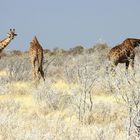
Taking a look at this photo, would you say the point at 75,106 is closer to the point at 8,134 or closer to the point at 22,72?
the point at 8,134

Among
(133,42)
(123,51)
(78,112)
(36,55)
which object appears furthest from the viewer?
(133,42)

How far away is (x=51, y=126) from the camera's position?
8602mm

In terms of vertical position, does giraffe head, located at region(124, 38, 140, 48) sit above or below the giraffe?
above

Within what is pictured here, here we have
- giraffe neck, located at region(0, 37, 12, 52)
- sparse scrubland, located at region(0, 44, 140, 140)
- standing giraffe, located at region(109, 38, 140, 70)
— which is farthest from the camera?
giraffe neck, located at region(0, 37, 12, 52)

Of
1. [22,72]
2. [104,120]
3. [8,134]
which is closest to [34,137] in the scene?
[8,134]

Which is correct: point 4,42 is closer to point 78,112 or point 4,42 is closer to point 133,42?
point 133,42

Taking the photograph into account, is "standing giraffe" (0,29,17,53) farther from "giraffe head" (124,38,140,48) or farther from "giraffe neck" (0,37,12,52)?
"giraffe head" (124,38,140,48)

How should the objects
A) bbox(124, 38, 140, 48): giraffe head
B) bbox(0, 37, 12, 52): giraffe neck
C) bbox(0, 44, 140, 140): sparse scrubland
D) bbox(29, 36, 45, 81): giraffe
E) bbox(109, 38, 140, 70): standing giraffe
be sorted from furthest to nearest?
1. bbox(124, 38, 140, 48): giraffe head
2. bbox(0, 37, 12, 52): giraffe neck
3. bbox(109, 38, 140, 70): standing giraffe
4. bbox(29, 36, 45, 81): giraffe
5. bbox(0, 44, 140, 140): sparse scrubland

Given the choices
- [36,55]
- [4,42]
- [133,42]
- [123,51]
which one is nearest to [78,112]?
[36,55]

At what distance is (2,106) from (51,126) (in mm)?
2545

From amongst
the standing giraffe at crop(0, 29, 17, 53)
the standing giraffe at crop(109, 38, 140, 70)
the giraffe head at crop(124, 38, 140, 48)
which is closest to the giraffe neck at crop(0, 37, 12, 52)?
the standing giraffe at crop(0, 29, 17, 53)

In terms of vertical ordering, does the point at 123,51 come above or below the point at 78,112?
above

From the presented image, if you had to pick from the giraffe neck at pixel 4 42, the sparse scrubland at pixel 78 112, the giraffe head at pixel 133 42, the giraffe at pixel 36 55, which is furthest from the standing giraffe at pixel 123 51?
the giraffe neck at pixel 4 42

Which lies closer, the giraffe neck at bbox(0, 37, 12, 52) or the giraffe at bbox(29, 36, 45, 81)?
the giraffe at bbox(29, 36, 45, 81)
